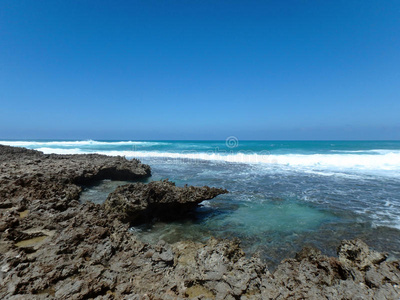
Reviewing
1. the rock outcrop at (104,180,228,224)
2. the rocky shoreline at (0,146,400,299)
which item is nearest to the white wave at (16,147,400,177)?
the rock outcrop at (104,180,228,224)

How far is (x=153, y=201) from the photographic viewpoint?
6.56 meters

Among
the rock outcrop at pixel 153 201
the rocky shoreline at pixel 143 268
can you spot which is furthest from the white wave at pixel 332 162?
the rocky shoreline at pixel 143 268

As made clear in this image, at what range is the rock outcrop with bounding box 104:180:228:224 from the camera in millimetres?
6070

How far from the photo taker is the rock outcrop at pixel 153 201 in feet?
19.9

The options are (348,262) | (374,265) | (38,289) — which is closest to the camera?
(38,289)

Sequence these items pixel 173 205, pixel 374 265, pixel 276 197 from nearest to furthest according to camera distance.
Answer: pixel 374 265, pixel 173 205, pixel 276 197

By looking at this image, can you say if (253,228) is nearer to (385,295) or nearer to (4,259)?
(385,295)

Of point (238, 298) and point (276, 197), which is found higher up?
point (238, 298)

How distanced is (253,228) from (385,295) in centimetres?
365

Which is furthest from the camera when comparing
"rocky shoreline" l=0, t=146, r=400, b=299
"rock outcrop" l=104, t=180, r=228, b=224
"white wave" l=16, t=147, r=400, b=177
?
"white wave" l=16, t=147, r=400, b=177

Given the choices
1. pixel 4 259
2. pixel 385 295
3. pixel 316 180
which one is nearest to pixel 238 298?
pixel 385 295

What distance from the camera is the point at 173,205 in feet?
22.7

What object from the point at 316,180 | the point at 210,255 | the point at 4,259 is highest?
the point at 4,259

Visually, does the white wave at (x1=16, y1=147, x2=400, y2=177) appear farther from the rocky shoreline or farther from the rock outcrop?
the rocky shoreline
